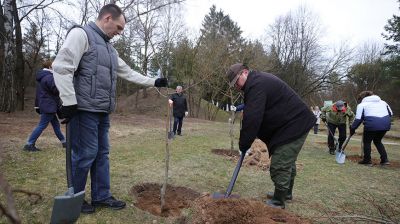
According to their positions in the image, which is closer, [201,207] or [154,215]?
[201,207]

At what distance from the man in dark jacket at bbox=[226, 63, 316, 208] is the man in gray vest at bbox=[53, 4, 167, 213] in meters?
1.40

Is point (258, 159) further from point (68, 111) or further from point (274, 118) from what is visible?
point (68, 111)

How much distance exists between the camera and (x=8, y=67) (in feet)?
45.3

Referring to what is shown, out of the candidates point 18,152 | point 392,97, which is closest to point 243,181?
point 18,152

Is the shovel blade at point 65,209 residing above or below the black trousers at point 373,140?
below

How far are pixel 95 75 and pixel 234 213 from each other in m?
1.93

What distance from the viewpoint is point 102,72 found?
341cm

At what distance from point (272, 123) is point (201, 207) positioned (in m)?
1.34

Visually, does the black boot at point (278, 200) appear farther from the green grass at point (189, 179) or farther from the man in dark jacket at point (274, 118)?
the green grass at point (189, 179)

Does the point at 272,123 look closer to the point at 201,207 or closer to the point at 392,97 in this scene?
the point at 201,207

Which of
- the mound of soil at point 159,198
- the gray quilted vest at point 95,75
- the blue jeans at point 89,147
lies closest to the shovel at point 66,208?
the blue jeans at point 89,147

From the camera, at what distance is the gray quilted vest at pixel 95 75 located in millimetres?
3289

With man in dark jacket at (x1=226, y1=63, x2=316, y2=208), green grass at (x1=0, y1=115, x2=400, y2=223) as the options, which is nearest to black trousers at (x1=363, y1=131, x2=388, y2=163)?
green grass at (x1=0, y1=115, x2=400, y2=223)

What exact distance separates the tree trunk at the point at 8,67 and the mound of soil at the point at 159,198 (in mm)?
11832
